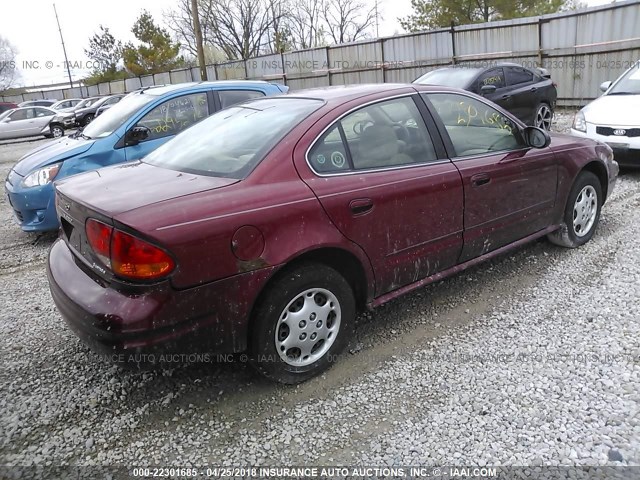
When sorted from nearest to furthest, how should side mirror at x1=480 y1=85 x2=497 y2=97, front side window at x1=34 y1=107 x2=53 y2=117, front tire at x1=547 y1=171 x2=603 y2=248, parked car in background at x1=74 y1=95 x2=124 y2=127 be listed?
front tire at x1=547 y1=171 x2=603 y2=248, side mirror at x1=480 y1=85 x2=497 y2=97, parked car in background at x1=74 y1=95 x2=124 y2=127, front side window at x1=34 y1=107 x2=53 y2=117

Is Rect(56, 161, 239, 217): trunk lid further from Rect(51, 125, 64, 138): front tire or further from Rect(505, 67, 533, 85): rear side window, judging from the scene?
Rect(51, 125, 64, 138): front tire

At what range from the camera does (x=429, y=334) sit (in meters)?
3.30

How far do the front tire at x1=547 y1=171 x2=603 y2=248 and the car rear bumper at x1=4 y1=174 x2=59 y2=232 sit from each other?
5007 millimetres

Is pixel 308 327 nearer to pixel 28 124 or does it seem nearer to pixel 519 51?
pixel 519 51

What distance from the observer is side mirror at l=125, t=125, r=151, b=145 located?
5684 mm

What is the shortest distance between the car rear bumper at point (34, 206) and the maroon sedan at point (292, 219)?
8.62 ft

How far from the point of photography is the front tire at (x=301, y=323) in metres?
2.60

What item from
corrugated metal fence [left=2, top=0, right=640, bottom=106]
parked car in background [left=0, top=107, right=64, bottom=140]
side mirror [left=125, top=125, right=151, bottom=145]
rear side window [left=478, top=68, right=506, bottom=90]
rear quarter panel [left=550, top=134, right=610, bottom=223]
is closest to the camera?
rear quarter panel [left=550, top=134, right=610, bottom=223]

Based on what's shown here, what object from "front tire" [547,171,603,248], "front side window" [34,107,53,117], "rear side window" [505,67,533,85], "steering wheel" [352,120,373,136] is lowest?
"front tire" [547,171,603,248]

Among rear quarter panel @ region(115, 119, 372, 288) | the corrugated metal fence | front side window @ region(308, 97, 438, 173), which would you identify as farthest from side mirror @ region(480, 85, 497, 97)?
rear quarter panel @ region(115, 119, 372, 288)

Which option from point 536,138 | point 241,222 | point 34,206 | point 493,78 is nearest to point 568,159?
point 536,138

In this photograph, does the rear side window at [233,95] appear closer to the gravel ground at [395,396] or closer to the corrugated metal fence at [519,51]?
the gravel ground at [395,396]

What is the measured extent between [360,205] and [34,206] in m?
4.12

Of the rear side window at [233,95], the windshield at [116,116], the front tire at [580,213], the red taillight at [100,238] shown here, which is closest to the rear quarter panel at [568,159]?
the front tire at [580,213]
